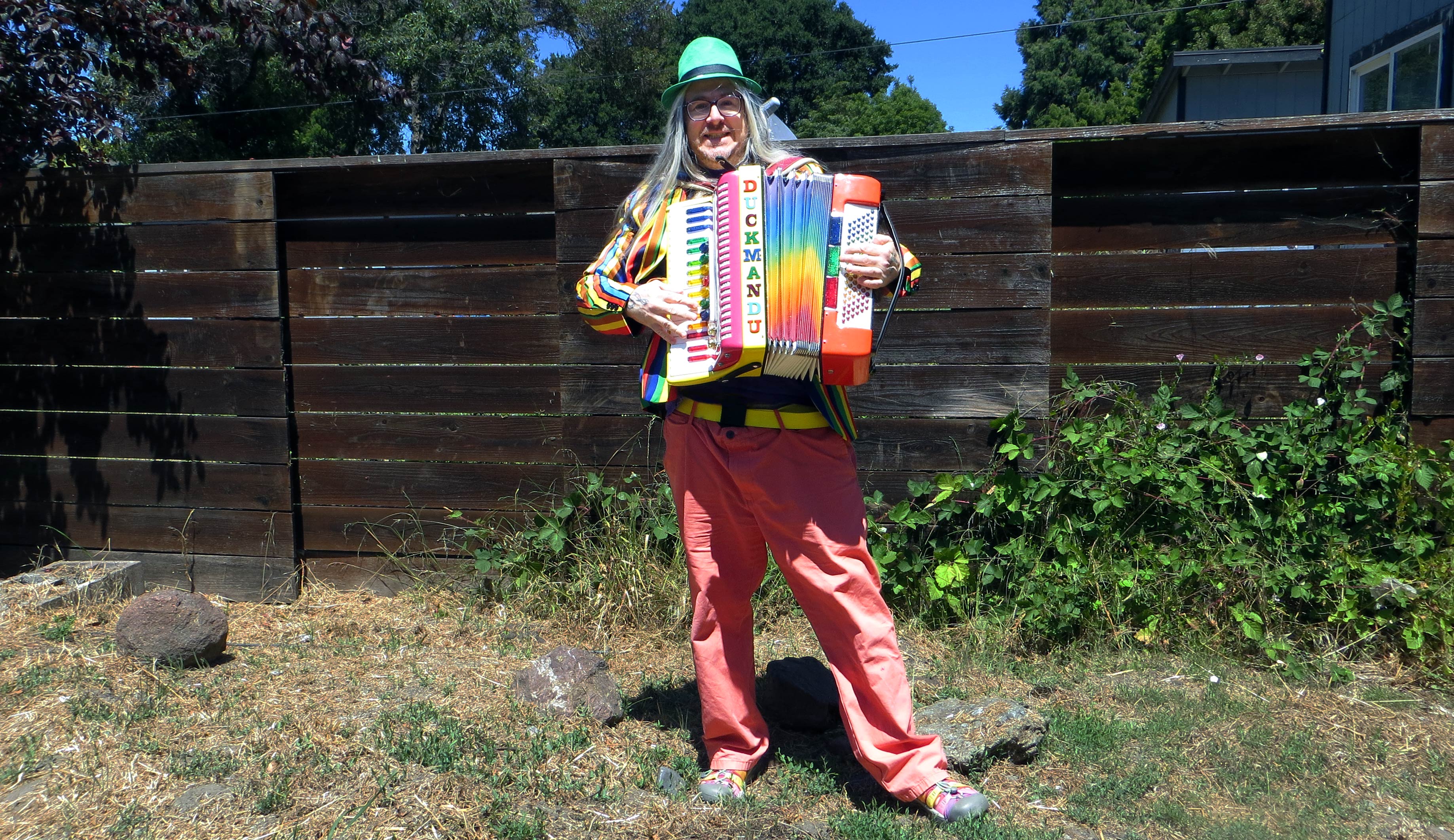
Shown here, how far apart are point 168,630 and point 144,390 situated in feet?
4.95

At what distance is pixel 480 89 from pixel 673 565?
22295 mm

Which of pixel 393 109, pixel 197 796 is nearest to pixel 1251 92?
pixel 393 109

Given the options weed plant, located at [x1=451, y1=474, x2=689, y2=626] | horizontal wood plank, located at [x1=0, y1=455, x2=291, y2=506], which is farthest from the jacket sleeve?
horizontal wood plank, located at [x1=0, y1=455, x2=291, y2=506]

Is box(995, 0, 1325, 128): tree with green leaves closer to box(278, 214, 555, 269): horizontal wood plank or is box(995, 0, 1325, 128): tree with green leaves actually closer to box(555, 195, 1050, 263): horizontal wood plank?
box(555, 195, 1050, 263): horizontal wood plank

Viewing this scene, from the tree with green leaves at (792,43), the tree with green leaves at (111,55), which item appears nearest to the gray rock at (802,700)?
the tree with green leaves at (111,55)

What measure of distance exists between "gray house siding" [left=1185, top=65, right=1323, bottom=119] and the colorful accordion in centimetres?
1375

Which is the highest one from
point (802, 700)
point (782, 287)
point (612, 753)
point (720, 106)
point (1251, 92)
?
point (1251, 92)

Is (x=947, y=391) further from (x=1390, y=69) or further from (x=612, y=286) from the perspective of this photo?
(x=1390, y=69)

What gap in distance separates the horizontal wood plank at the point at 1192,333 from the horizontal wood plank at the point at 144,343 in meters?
3.36

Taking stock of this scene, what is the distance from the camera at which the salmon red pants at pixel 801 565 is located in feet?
8.31

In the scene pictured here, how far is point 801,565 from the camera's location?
2570 mm

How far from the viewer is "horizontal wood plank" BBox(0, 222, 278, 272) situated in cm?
444

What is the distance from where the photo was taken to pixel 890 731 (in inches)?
99.8

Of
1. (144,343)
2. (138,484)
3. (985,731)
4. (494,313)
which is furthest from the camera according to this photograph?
(138,484)
